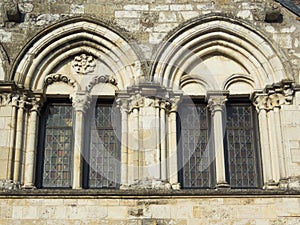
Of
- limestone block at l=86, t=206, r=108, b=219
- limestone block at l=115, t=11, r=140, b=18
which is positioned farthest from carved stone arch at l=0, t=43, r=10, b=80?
limestone block at l=86, t=206, r=108, b=219

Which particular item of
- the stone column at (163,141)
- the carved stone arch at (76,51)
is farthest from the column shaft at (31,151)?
the stone column at (163,141)

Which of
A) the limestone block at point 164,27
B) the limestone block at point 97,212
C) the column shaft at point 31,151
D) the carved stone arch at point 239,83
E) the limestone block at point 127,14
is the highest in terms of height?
the limestone block at point 127,14

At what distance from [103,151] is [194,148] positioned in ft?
5.18

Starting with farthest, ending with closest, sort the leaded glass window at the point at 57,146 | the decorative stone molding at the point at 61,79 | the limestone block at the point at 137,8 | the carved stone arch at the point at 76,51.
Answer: the limestone block at the point at 137,8 → the decorative stone molding at the point at 61,79 → the carved stone arch at the point at 76,51 → the leaded glass window at the point at 57,146

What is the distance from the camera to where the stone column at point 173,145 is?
33.3 ft

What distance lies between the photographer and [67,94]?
11.0 m

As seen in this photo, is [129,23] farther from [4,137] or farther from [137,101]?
[4,137]

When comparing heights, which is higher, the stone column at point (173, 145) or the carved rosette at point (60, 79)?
the carved rosette at point (60, 79)

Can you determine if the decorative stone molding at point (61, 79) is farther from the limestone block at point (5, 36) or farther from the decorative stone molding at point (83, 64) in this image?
the limestone block at point (5, 36)

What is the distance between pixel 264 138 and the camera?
10531mm

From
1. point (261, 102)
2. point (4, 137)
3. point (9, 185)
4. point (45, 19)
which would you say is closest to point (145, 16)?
point (45, 19)

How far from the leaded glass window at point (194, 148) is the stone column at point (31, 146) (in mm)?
2463

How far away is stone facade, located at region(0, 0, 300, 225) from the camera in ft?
33.0

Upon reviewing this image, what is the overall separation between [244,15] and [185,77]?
158 centimetres
